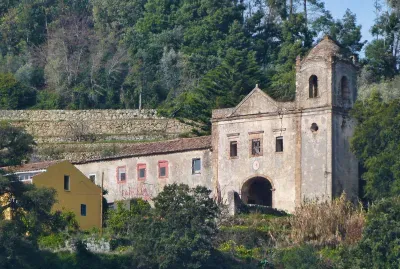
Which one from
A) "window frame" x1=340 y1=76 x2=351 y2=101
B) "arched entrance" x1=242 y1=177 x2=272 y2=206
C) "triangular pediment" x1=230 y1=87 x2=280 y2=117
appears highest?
"window frame" x1=340 y1=76 x2=351 y2=101

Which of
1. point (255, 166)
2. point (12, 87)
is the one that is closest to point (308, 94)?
point (255, 166)

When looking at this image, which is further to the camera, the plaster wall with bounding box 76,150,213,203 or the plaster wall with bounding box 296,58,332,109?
the plaster wall with bounding box 76,150,213,203

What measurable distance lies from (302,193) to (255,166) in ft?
9.74

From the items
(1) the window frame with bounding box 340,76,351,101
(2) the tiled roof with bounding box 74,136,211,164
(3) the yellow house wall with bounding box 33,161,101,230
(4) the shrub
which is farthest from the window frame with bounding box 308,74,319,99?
(3) the yellow house wall with bounding box 33,161,101,230

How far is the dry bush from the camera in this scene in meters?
65.1

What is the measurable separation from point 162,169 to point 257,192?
447cm

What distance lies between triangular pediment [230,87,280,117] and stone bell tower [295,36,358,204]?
3.97 ft

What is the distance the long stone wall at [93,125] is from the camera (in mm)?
88562

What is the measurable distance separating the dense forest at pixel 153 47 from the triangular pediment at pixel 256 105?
13727 millimetres

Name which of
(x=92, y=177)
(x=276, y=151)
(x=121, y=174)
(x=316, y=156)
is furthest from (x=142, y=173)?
(x=316, y=156)

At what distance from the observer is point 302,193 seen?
69562 mm

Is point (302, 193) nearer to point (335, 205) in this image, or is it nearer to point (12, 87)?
point (335, 205)

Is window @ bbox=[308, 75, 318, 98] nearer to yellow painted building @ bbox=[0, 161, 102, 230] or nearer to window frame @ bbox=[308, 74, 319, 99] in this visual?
window frame @ bbox=[308, 74, 319, 99]

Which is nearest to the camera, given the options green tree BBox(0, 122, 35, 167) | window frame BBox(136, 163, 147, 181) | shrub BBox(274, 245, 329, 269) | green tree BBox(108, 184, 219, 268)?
green tree BBox(108, 184, 219, 268)
